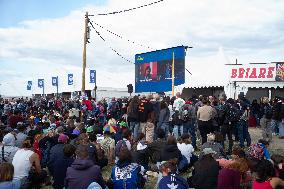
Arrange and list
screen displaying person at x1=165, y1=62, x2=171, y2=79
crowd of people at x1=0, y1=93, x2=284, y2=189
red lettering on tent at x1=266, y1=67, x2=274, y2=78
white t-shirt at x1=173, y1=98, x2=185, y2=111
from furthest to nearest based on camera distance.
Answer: screen displaying person at x1=165, y1=62, x2=171, y2=79
red lettering on tent at x1=266, y1=67, x2=274, y2=78
white t-shirt at x1=173, y1=98, x2=185, y2=111
crowd of people at x1=0, y1=93, x2=284, y2=189

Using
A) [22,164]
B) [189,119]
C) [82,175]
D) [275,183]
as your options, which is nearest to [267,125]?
[189,119]

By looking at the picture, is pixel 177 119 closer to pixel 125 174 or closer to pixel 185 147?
A: pixel 185 147

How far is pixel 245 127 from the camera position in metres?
13.2

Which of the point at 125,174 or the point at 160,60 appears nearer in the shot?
the point at 125,174

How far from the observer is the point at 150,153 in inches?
388

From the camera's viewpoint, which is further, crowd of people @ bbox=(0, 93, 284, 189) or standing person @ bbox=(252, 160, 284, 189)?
crowd of people @ bbox=(0, 93, 284, 189)

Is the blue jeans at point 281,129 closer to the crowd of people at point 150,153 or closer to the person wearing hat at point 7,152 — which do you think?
the crowd of people at point 150,153

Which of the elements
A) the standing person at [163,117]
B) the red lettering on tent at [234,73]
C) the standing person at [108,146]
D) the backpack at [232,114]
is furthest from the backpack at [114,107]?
the backpack at [232,114]

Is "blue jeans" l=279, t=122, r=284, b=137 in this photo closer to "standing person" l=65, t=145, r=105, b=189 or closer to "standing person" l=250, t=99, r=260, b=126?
"standing person" l=250, t=99, r=260, b=126

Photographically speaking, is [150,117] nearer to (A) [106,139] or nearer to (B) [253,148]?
(A) [106,139]

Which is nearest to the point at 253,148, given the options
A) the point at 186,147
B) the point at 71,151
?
the point at 186,147

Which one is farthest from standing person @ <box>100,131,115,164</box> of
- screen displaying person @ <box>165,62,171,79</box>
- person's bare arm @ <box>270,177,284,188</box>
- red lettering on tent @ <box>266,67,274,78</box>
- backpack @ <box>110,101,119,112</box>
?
screen displaying person @ <box>165,62,171,79</box>

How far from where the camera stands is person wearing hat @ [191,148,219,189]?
722cm

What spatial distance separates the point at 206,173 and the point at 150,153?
9.16 ft
